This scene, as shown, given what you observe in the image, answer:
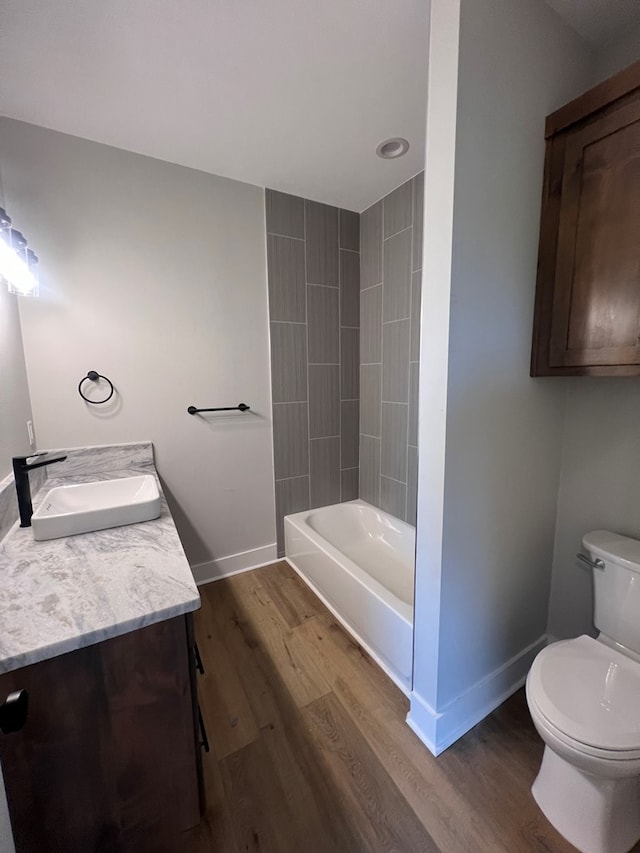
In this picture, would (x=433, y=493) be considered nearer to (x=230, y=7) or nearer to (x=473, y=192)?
(x=473, y=192)

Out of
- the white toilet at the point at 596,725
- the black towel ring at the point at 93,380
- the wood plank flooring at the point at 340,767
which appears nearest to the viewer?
the white toilet at the point at 596,725

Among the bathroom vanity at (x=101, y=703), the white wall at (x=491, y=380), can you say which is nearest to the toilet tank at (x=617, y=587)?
the white wall at (x=491, y=380)

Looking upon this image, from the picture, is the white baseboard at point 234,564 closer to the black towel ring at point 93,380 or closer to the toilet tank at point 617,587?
the black towel ring at point 93,380

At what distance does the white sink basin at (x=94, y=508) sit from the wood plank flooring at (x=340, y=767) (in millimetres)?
869

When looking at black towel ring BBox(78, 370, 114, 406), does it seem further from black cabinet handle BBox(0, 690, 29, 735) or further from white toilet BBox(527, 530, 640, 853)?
white toilet BBox(527, 530, 640, 853)

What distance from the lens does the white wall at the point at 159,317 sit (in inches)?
64.5

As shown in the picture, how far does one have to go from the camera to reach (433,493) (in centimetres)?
114

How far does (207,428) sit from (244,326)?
700 mm

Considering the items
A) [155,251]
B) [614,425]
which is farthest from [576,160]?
[155,251]

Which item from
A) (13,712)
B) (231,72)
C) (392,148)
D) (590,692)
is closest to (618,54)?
(392,148)

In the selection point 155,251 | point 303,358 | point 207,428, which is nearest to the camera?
point 155,251

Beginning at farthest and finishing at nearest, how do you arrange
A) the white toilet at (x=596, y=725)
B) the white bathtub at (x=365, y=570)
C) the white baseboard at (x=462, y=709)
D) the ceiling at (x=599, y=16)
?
the white bathtub at (x=365, y=570), the white baseboard at (x=462, y=709), the ceiling at (x=599, y=16), the white toilet at (x=596, y=725)

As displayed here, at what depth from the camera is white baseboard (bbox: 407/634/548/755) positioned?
1236mm

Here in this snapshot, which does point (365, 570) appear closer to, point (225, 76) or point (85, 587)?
point (85, 587)
